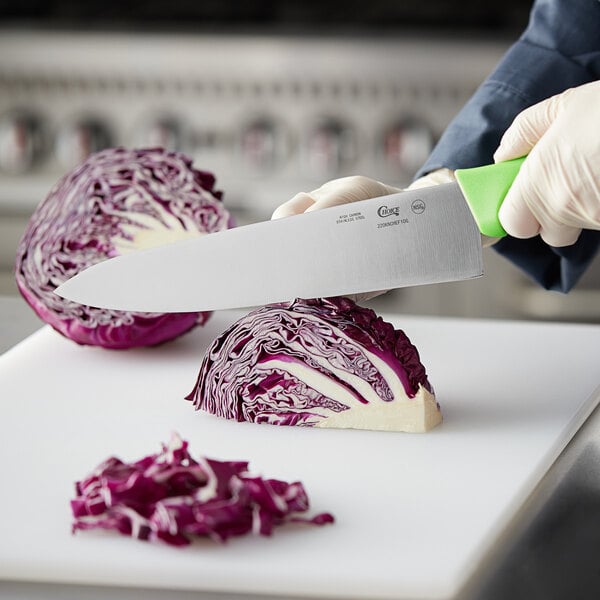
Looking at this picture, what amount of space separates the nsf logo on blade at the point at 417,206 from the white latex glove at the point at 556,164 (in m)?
0.10

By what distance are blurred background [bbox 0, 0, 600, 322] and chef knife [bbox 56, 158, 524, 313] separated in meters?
1.63

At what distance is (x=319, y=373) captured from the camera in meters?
1.44

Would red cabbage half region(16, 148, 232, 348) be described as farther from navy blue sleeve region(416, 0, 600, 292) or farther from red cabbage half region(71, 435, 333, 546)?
red cabbage half region(71, 435, 333, 546)

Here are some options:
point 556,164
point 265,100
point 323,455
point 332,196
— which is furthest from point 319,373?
point 265,100

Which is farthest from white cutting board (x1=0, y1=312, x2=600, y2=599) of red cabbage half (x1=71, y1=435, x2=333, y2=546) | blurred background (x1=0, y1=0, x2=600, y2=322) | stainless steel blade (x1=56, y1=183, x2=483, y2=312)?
blurred background (x1=0, y1=0, x2=600, y2=322)

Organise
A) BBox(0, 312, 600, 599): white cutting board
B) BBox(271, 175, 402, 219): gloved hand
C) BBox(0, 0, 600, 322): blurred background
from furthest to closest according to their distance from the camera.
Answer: BBox(0, 0, 600, 322): blurred background < BBox(271, 175, 402, 219): gloved hand < BBox(0, 312, 600, 599): white cutting board

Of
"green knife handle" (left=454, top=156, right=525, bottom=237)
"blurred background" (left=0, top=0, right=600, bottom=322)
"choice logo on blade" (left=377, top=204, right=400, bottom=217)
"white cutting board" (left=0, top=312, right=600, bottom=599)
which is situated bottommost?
"blurred background" (left=0, top=0, right=600, bottom=322)

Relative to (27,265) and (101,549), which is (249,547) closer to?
(101,549)

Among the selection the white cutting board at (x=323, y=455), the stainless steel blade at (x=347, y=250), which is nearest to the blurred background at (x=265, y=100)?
the white cutting board at (x=323, y=455)

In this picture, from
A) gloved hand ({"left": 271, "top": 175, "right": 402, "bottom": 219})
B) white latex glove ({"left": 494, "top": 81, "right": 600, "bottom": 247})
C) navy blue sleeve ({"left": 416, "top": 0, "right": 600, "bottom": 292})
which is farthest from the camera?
navy blue sleeve ({"left": 416, "top": 0, "right": 600, "bottom": 292})

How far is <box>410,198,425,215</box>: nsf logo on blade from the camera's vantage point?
4.88 feet

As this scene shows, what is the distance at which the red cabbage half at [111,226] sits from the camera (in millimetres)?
1678

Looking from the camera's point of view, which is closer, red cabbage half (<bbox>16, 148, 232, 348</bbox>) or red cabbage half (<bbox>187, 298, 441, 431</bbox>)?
red cabbage half (<bbox>187, 298, 441, 431</bbox>)

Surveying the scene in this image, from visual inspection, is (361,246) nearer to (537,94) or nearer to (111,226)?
(111,226)
